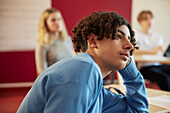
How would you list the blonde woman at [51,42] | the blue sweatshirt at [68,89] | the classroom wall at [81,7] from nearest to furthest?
the blue sweatshirt at [68,89]
the blonde woman at [51,42]
the classroom wall at [81,7]

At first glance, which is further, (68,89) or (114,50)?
(114,50)

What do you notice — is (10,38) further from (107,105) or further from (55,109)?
(55,109)

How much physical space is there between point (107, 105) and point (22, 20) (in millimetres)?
3581

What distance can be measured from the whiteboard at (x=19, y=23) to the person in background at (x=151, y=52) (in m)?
2.03

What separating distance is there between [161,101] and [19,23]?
3617 mm

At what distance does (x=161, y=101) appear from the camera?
1047mm

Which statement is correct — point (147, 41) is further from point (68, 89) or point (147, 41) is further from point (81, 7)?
point (68, 89)

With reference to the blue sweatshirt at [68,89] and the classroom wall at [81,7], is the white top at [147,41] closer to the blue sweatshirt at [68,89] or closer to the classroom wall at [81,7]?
the classroom wall at [81,7]

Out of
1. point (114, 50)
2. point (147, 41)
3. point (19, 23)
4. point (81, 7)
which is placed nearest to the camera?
point (114, 50)

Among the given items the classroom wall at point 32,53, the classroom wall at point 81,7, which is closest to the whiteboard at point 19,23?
the classroom wall at point 32,53

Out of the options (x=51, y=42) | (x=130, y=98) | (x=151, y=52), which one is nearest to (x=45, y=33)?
(x=51, y=42)

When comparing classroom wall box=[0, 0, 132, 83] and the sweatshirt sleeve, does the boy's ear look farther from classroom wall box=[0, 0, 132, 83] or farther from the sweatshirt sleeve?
classroom wall box=[0, 0, 132, 83]

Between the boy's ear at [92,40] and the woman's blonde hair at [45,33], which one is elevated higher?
the boy's ear at [92,40]

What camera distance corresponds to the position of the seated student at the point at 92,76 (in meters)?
0.50
